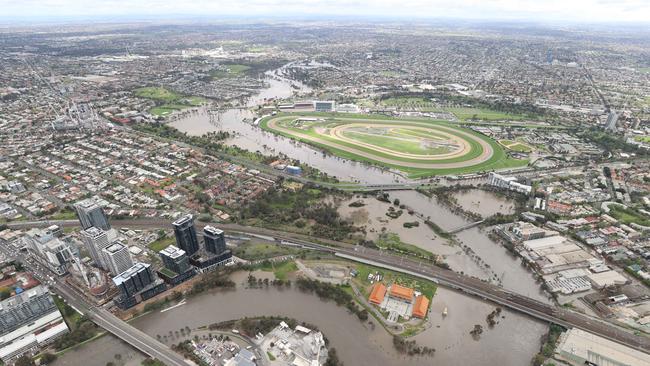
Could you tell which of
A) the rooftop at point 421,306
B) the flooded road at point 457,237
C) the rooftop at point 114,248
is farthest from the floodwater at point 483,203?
the rooftop at point 114,248

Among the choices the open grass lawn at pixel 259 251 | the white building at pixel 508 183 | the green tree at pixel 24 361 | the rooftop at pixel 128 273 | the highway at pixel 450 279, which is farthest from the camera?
the white building at pixel 508 183

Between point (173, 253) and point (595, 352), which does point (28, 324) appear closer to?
point (173, 253)

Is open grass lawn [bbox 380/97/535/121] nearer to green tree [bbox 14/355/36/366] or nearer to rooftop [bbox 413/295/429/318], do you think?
rooftop [bbox 413/295/429/318]

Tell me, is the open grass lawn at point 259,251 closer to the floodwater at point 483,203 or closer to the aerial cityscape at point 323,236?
Answer: the aerial cityscape at point 323,236

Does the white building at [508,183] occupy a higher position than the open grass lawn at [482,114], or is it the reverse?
the white building at [508,183]

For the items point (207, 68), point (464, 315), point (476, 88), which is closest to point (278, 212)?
point (464, 315)

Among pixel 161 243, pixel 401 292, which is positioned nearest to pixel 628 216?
pixel 401 292
